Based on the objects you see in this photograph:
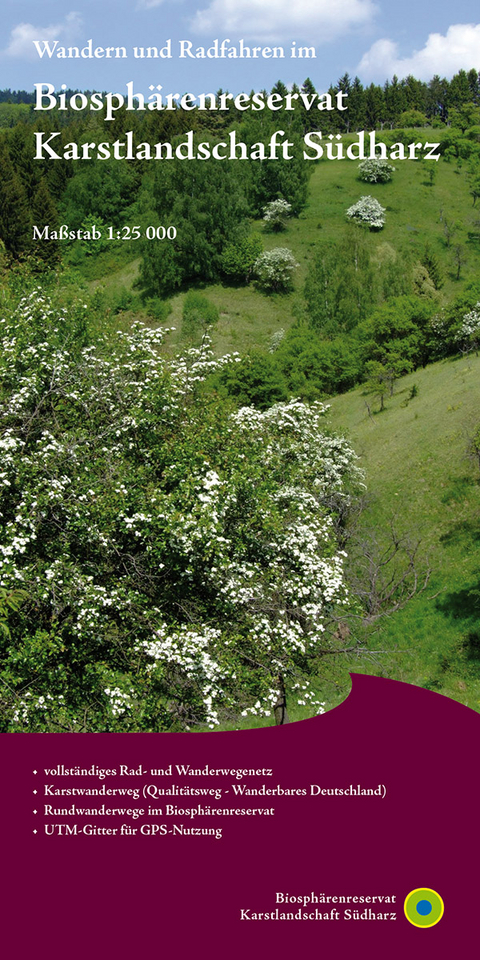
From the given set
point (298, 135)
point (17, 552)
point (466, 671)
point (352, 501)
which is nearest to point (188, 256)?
point (298, 135)

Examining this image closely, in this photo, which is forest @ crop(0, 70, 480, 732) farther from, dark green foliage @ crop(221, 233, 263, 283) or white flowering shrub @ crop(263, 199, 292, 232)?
white flowering shrub @ crop(263, 199, 292, 232)

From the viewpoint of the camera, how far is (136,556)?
1616 cm

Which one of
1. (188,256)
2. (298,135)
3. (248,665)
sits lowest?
(248,665)

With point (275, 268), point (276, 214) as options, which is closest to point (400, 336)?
point (275, 268)

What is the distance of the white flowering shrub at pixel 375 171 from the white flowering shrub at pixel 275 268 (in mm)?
35809

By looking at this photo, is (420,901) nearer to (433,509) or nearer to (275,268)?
(433,509)

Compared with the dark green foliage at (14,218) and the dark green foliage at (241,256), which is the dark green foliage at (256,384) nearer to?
the dark green foliage at (241,256)

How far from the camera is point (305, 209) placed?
111 meters

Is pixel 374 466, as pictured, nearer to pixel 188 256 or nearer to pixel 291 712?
pixel 291 712

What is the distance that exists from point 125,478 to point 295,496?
6298mm

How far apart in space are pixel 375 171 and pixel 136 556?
119 meters

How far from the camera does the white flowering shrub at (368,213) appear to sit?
105000 mm

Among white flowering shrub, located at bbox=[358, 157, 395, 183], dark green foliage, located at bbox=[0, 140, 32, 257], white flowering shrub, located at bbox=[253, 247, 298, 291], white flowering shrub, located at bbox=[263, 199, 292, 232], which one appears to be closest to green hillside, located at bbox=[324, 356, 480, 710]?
white flowering shrub, located at bbox=[253, 247, 298, 291]

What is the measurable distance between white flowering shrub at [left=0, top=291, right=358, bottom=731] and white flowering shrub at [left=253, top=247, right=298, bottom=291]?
7737 centimetres
